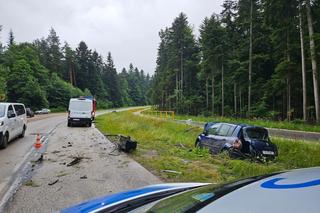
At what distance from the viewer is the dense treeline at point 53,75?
61.1 metres

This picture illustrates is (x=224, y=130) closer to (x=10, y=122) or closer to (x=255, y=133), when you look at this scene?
(x=255, y=133)

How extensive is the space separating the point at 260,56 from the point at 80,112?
20373 mm

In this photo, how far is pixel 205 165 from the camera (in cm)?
895

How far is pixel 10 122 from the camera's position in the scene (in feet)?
44.0

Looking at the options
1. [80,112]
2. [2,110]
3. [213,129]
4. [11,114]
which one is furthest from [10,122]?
[80,112]

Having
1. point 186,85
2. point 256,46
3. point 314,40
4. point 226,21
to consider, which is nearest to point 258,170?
point 314,40

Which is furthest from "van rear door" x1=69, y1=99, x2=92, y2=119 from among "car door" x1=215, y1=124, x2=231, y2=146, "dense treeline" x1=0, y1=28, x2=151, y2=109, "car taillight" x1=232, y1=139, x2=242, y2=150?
"dense treeline" x1=0, y1=28, x2=151, y2=109

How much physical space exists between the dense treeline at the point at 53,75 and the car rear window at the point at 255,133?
140 feet

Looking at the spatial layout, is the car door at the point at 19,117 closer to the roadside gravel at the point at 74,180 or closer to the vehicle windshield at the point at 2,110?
the vehicle windshield at the point at 2,110

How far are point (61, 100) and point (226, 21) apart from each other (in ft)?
169

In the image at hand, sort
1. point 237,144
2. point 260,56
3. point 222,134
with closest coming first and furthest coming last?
point 237,144 → point 222,134 → point 260,56

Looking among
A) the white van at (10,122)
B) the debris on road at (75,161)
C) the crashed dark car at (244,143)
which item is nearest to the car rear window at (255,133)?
the crashed dark car at (244,143)

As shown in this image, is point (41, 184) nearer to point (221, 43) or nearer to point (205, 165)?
point (205, 165)

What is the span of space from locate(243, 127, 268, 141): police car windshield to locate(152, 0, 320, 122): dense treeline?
1179 cm
